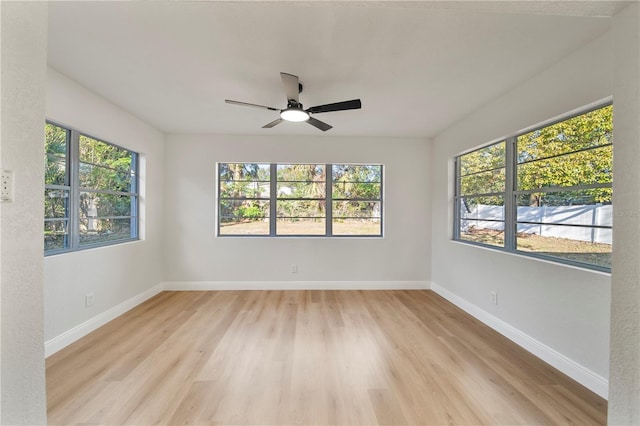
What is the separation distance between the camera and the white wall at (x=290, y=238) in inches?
165

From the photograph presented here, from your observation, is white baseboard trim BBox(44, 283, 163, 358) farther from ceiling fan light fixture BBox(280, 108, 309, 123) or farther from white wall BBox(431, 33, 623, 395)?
white wall BBox(431, 33, 623, 395)

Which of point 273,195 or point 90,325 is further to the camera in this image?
point 273,195

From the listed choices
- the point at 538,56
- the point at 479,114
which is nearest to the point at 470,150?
the point at 479,114

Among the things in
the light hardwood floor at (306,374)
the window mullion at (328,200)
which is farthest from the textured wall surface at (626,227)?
the window mullion at (328,200)

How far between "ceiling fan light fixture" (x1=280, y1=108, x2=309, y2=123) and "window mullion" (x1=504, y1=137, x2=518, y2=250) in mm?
2155

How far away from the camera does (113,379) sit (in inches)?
77.4

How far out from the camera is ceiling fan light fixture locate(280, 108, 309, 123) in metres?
2.48

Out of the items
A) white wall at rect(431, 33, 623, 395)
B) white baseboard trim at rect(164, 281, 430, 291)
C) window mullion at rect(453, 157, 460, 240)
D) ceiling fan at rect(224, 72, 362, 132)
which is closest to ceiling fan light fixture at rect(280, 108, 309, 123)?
ceiling fan at rect(224, 72, 362, 132)

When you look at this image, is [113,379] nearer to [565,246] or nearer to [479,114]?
[565,246]

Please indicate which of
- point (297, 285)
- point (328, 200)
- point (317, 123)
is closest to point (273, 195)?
point (328, 200)

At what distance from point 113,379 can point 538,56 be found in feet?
13.2

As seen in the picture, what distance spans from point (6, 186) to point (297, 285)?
363cm

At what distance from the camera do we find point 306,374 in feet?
6.68

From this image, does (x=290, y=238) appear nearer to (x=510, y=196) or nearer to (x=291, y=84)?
(x=291, y=84)
